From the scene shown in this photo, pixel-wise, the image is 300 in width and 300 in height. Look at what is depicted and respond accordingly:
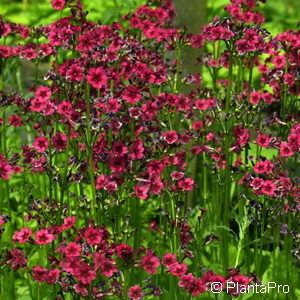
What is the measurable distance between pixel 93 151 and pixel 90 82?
0.48 meters

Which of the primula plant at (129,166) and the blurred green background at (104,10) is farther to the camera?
the blurred green background at (104,10)

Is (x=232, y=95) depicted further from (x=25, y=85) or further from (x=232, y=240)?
(x=25, y=85)

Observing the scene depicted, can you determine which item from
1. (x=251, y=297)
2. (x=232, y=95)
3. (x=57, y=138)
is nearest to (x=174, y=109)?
(x=232, y=95)

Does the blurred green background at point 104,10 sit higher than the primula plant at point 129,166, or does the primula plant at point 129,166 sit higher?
the blurred green background at point 104,10

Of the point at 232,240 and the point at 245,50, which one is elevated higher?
the point at 245,50

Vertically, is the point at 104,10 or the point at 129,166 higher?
the point at 104,10

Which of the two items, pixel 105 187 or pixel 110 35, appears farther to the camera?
pixel 110 35

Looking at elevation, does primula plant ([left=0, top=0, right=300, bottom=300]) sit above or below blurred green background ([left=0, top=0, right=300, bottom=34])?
below

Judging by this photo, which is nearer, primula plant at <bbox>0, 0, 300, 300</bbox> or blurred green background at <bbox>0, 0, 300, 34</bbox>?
primula plant at <bbox>0, 0, 300, 300</bbox>

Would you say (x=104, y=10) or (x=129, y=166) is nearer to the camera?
(x=129, y=166)

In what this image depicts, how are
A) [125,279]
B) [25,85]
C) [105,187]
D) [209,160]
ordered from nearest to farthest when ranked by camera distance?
[125,279] → [105,187] → [209,160] → [25,85]

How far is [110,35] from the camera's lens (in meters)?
4.00

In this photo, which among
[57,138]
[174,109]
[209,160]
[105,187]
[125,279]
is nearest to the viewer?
[125,279]

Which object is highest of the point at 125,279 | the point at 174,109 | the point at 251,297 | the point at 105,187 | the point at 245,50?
the point at 245,50
